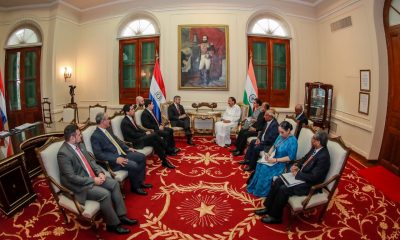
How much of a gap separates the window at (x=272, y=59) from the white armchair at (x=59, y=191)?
21.0ft

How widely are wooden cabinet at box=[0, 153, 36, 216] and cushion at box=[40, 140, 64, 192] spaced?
0.91 metres

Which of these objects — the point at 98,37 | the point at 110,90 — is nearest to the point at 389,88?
the point at 110,90

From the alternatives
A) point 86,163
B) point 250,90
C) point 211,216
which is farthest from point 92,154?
point 250,90

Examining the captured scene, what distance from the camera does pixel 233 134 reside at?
7.25 meters

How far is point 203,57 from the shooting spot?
7.88 metres

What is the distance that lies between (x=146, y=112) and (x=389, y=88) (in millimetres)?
5200

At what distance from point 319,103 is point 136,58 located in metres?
5.66

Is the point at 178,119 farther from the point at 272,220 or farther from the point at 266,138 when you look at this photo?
the point at 272,220

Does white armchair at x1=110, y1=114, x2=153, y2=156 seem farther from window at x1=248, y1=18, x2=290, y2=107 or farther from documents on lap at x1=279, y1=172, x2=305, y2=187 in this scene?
window at x1=248, y1=18, x2=290, y2=107

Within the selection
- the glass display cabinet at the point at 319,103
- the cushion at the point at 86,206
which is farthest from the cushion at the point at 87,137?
the glass display cabinet at the point at 319,103

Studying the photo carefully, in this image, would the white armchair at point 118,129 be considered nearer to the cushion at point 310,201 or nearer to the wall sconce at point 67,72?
the cushion at point 310,201

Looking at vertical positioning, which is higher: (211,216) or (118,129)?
(118,129)

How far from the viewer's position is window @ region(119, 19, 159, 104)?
8367 millimetres

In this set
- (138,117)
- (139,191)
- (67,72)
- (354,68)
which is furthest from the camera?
(67,72)
